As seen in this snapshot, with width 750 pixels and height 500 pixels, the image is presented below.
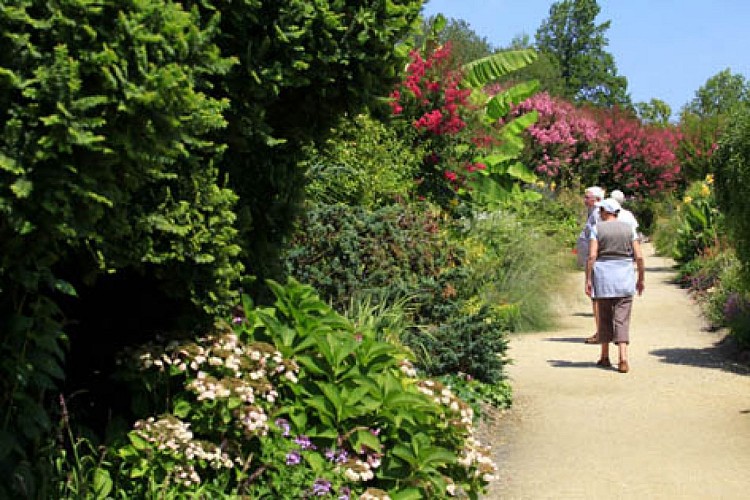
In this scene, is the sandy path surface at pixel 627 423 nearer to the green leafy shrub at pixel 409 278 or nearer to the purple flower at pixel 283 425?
the green leafy shrub at pixel 409 278

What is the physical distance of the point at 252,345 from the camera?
5031 mm

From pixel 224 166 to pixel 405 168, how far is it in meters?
7.61

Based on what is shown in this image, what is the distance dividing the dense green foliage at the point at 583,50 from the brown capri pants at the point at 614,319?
79554 millimetres

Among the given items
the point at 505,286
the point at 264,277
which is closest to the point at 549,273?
the point at 505,286

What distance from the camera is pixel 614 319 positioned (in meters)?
11.0

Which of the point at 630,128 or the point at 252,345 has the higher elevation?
the point at 630,128

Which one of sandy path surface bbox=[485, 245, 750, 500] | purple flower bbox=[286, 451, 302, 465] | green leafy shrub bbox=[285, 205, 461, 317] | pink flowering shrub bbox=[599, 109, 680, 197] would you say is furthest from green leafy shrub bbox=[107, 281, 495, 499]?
pink flowering shrub bbox=[599, 109, 680, 197]

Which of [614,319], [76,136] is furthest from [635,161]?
[76,136]

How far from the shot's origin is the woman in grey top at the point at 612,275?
36.1ft

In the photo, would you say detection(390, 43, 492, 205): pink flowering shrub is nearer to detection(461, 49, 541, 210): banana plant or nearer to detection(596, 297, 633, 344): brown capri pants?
detection(461, 49, 541, 210): banana plant

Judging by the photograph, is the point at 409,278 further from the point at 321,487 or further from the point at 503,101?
the point at 503,101

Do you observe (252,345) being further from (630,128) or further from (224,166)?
(630,128)

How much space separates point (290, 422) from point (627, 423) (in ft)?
13.8

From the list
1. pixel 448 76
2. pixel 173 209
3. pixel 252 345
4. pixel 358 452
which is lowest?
pixel 358 452
